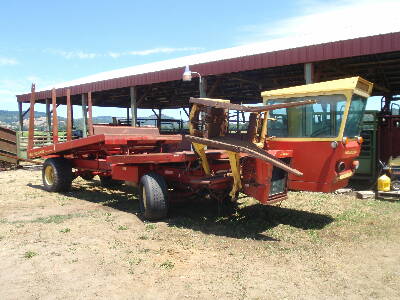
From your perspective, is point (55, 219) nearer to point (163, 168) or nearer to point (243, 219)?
point (163, 168)

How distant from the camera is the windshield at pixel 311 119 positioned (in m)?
5.55

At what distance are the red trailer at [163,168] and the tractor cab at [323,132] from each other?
11.4 inches

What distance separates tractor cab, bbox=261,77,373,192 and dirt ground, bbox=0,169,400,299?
833mm

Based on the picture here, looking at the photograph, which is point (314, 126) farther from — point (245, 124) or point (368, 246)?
point (368, 246)

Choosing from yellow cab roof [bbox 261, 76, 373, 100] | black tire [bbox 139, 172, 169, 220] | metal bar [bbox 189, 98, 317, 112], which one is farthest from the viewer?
black tire [bbox 139, 172, 169, 220]

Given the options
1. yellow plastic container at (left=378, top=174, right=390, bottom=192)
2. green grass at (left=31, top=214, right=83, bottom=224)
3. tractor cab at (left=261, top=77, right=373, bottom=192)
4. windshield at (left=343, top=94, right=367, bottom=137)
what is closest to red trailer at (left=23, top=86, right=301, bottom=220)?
tractor cab at (left=261, top=77, right=373, bottom=192)

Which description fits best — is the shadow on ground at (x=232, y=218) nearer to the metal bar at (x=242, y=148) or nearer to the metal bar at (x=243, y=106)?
the metal bar at (x=242, y=148)

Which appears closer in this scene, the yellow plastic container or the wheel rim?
the yellow plastic container

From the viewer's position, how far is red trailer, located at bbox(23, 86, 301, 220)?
5.40m

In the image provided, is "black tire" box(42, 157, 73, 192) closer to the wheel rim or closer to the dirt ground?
the wheel rim

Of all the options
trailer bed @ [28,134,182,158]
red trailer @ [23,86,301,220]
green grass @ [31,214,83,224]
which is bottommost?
green grass @ [31,214,83,224]

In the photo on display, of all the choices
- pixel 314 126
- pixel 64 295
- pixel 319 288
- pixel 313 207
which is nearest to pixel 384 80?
pixel 313 207

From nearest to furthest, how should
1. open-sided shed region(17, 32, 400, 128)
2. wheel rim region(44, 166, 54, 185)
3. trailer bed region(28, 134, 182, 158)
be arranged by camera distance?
trailer bed region(28, 134, 182, 158)
wheel rim region(44, 166, 54, 185)
open-sided shed region(17, 32, 400, 128)

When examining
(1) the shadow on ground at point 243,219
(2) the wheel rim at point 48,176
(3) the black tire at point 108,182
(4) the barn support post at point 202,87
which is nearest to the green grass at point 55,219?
(1) the shadow on ground at point 243,219
